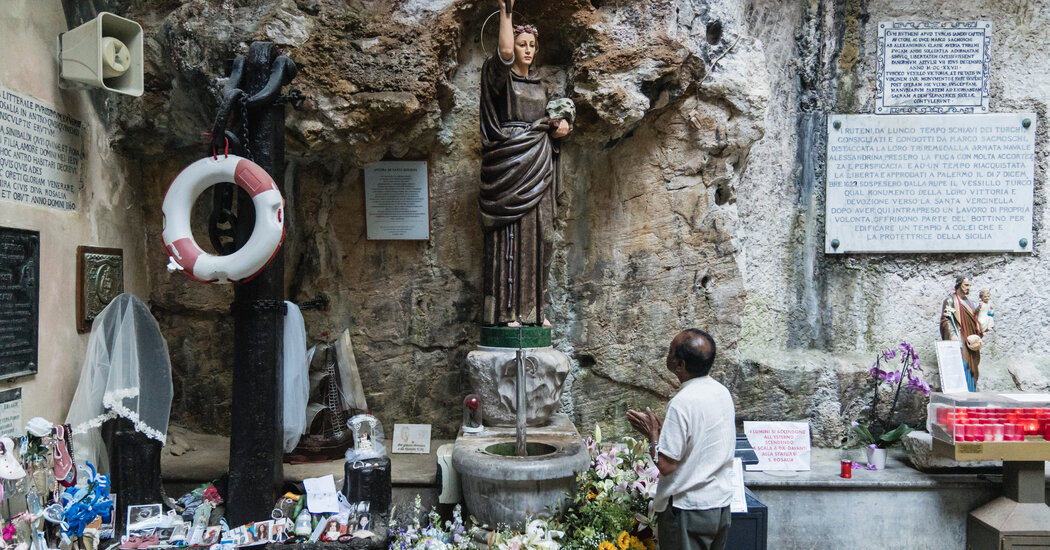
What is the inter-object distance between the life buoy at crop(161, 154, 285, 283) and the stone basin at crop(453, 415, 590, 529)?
128cm

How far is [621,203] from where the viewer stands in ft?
14.7

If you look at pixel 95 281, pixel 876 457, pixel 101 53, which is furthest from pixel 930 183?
pixel 95 281

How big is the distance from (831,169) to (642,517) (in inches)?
111

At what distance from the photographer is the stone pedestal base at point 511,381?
385cm

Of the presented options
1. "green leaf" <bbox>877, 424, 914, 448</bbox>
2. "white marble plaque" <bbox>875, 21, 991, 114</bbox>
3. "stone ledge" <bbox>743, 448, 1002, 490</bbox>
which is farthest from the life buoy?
"white marble plaque" <bbox>875, 21, 991, 114</bbox>

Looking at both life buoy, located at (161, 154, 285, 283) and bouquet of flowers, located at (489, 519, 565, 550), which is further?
life buoy, located at (161, 154, 285, 283)

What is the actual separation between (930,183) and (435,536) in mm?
3795

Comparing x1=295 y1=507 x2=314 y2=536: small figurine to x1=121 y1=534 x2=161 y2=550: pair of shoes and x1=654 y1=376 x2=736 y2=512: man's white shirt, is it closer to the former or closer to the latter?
x1=121 y1=534 x2=161 y2=550: pair of shoes

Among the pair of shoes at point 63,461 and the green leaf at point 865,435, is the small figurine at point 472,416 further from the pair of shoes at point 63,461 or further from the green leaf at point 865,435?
the green leaf at point 865,435

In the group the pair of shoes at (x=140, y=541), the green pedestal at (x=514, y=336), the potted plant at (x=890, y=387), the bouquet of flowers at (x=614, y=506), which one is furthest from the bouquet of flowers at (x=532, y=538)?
the potted plant at (x=890, y=387)

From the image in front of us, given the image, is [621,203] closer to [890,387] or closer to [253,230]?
[890,387]

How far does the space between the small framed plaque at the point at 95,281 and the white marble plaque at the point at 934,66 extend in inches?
187

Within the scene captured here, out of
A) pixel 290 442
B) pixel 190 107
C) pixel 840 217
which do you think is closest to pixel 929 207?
pixel 840 217

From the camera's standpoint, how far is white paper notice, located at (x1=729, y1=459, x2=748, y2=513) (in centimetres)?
303
